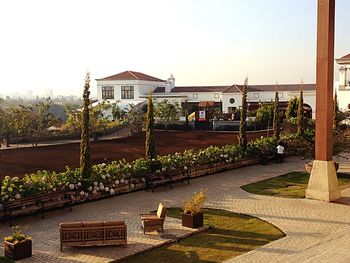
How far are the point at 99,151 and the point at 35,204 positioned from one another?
15622 millimetres

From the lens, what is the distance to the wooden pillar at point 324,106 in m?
16.2

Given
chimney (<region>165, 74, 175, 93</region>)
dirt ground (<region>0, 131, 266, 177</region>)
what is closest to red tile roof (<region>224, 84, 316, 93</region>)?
chimney (<region>165, 74, 175, 93</region>)

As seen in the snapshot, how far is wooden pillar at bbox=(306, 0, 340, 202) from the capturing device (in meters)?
16.2

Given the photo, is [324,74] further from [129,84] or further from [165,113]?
[129,84]

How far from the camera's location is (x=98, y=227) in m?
11.2

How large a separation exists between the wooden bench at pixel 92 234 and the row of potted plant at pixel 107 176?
13.0 ft

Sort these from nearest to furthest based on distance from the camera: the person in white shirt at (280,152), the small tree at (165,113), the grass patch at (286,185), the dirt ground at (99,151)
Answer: the grass patch at (286,185) → the dirt ground at (99,151) → the person in white shirt at (280,152) → the small tree at (165,113)

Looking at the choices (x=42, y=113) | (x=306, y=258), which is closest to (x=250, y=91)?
(x=42, y=113)

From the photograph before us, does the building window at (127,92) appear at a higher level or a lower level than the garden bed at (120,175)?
higher

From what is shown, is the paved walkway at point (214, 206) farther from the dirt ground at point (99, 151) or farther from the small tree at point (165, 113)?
the small tree at point (165, 113)

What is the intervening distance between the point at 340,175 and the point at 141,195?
1044 centimetres

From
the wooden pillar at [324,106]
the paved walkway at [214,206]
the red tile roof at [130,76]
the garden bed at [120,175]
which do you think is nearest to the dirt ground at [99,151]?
the garden bed at [120,175]

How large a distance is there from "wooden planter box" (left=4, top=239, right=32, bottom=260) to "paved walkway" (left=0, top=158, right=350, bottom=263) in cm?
23

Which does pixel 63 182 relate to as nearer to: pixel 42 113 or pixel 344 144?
pixel 344 144
